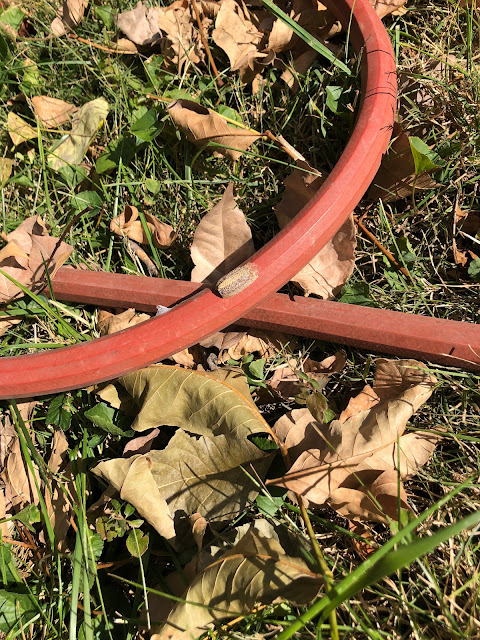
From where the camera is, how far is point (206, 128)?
1.95 metres

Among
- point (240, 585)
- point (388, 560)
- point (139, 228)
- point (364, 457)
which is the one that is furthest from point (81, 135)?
point (388, 560)

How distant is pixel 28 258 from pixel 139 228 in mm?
381

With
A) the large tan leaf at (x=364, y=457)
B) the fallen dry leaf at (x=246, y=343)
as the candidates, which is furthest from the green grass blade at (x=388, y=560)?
the fallen dry leaf at (x=246, y=343)

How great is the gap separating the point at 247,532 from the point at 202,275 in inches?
31.5

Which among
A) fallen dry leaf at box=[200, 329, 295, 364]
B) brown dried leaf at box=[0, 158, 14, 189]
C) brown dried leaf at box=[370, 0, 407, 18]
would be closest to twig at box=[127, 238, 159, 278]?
fallen dry leaf at box=[200, 329, 295, 364]

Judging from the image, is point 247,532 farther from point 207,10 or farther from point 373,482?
point 207,10

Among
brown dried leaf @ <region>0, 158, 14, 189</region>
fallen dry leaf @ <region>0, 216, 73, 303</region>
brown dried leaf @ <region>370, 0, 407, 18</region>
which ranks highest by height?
brown dried leaf @ <region>370, 0, 407, 18</region>

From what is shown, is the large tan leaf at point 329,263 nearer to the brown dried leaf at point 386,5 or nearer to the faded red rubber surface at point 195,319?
the faded red rubber surface at point 195,319

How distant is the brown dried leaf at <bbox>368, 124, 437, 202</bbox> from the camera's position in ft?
5.98

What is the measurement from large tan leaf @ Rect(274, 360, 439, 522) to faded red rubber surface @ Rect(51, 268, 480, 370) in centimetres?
10

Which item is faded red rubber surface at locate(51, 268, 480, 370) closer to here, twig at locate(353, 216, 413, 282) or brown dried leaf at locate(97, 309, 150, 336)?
brown dried leaf at locate(97, 309, 150, 336)

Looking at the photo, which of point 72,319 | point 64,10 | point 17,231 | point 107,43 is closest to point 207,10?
point 107,43

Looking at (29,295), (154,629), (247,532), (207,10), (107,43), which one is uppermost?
(207,10)

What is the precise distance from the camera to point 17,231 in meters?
1.98
